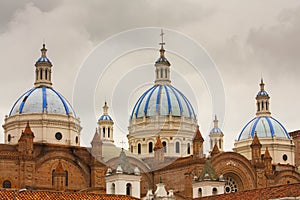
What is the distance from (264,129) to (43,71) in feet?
107

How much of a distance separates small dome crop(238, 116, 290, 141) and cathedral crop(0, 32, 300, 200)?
0.45 ft

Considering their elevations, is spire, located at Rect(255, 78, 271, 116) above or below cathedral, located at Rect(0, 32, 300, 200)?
above

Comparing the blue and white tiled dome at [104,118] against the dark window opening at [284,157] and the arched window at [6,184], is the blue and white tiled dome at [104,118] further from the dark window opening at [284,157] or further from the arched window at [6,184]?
the arched window at [6,184]

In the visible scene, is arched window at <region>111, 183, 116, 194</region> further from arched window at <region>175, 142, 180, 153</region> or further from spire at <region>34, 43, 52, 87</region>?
arched window at <region>175, 142, 180, 153</region>

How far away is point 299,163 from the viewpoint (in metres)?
96.5

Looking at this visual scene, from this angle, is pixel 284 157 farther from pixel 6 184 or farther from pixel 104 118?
pixel 6 184

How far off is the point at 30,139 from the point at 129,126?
876 inches

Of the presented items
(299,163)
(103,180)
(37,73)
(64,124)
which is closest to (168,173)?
(103,180)

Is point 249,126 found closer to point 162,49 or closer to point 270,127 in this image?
point 270,127

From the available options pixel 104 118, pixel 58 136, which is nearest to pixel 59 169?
pixel 58 136

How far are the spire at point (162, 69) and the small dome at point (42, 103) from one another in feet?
55.4

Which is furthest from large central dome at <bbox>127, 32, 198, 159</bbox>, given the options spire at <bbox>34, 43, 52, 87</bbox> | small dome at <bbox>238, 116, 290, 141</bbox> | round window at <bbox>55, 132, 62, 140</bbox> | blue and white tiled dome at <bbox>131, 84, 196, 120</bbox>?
spire at <bbox>34, 43, 52, 87</bbox>

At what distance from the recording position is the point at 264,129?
305 feet

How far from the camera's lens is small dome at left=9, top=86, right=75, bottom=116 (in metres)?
74.1
